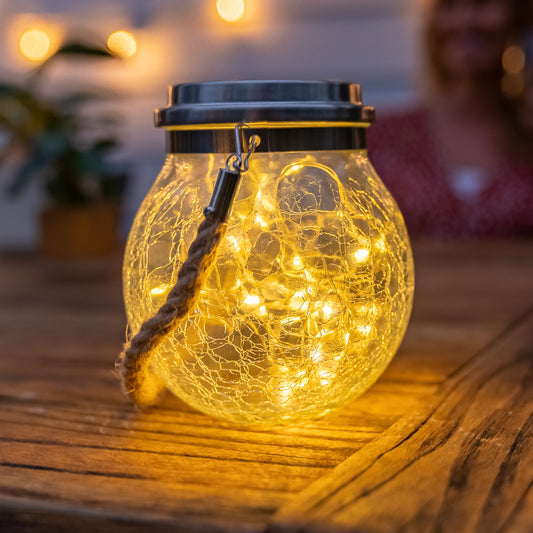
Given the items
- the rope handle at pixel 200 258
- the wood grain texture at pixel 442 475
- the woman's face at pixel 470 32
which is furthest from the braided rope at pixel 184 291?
the woman's face at pixel 470 32

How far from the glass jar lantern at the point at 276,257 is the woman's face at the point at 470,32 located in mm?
1765

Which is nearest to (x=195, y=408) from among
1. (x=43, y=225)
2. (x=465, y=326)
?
(x=465, y=326)

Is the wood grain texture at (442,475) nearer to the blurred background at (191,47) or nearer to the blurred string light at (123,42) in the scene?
the blurred background at (191,47)

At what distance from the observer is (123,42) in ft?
7.79

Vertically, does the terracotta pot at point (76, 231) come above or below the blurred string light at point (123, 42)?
below

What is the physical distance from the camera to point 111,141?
1.42 metres

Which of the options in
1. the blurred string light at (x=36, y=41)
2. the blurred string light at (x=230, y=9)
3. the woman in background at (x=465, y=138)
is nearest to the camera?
the woman in background at (x=465, y=138)

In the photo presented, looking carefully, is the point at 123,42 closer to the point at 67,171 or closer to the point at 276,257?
the point at 67,171

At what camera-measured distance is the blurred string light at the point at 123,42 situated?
2324 mm

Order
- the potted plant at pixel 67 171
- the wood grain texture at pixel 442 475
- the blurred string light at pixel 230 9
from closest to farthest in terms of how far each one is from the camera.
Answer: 1. the wood grain texture at pixel 442 475
2. the potted plant at pixel 67 171
3. the blurred string light at pixel 230 9

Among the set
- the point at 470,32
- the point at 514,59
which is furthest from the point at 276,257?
the point at 514,59

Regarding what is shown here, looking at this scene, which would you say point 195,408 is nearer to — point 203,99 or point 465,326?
point 203,99

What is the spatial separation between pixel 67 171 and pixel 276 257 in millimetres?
1080

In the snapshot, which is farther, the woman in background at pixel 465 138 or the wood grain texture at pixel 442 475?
the woman in background at pixel 465 138
